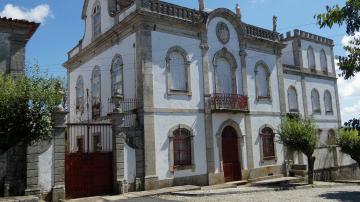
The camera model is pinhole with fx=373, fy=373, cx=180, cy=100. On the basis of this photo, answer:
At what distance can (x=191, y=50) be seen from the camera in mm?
18766

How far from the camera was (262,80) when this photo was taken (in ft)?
73.4

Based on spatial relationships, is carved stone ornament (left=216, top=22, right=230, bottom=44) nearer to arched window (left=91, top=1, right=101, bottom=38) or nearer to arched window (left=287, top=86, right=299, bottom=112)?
arched window (left=91, top=1, right=101, bottom=38)

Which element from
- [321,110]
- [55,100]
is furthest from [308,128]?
[55,100]

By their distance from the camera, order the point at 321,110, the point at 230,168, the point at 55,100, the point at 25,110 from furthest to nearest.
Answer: the point at 321,110, the point at 230,168, the point at 55,100, the point at 25,110

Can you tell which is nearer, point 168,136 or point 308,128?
point 168,136

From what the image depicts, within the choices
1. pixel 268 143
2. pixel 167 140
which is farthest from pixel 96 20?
pixel 268 143

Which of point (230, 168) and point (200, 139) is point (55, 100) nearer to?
point (200, 139)

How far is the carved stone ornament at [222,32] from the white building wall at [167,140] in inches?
180

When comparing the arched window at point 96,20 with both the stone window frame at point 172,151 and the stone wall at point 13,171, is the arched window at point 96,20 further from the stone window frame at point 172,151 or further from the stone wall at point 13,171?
the stone wall at point 13,171

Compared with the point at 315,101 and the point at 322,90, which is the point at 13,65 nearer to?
the point at 315,101

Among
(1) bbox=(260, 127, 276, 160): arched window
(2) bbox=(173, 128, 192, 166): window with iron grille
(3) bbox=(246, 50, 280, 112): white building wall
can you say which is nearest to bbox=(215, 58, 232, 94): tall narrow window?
(3) bbox=(246, 50, 280, 112): white building wall

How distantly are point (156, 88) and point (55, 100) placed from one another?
580cm

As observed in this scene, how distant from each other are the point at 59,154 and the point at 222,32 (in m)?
11.0

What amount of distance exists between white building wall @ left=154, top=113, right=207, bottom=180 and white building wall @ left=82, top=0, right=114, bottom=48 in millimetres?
6434
